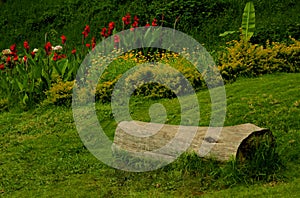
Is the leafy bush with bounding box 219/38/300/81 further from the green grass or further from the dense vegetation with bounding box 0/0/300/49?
the dense vegetation with bounding box 0/0/300/49

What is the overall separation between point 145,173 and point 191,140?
2.30 feet

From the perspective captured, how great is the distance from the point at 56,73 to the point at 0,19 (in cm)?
777

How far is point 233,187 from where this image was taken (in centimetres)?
593

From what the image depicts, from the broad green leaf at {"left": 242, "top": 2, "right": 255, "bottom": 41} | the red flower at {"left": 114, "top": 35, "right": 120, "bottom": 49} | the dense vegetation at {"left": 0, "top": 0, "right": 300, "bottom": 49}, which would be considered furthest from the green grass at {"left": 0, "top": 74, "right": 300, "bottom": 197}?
the dense vegetation at {"left": 0, "top": 0, "right": 300, "bottom": 49}

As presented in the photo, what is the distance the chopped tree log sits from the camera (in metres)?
6.06

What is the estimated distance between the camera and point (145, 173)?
6.54 m

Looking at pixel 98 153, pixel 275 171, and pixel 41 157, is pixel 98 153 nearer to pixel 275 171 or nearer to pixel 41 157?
pixel 41 157

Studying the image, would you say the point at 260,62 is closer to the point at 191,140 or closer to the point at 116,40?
the point at 116,40

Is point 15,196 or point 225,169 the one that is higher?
point 225,169

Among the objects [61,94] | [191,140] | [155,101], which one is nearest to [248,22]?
[155,101]

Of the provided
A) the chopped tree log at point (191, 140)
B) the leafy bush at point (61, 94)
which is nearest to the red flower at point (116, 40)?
the leafy bush at point (61, 94)

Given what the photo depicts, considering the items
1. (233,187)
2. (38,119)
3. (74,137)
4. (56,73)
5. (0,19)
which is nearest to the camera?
(233,187)

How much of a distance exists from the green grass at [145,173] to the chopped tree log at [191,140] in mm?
137

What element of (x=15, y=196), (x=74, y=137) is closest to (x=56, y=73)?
(x=74, y=137)
